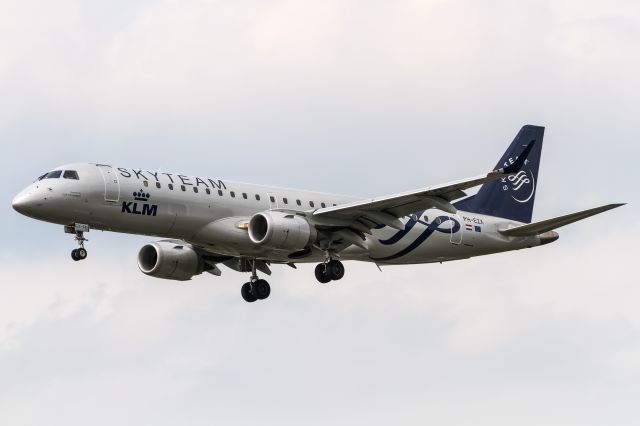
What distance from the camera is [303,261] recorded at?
5941 centimetres

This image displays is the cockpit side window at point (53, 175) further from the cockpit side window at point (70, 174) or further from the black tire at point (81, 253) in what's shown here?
the black tire at point (81, 253)

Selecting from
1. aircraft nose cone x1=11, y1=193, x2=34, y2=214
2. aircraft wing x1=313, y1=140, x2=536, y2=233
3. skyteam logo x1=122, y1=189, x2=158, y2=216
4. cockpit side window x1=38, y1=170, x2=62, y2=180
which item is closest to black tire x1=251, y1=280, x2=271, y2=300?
aircraft wing x1=313, y1=140, x2=536, y2=233

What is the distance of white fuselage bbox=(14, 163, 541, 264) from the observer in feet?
177

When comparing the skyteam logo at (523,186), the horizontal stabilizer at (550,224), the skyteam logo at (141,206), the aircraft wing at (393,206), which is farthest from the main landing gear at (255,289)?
the skyteam logo at (523,186)

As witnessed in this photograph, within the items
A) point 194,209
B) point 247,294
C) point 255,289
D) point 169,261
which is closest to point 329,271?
point 255,289

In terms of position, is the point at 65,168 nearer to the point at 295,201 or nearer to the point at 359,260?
the point at 295,201

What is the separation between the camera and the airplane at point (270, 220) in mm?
54031

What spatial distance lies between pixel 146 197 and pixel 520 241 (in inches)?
653

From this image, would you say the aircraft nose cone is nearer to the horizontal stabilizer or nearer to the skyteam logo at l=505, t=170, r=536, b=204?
the horizontal stabilizer

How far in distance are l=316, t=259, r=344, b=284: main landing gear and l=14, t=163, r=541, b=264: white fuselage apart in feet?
1.83

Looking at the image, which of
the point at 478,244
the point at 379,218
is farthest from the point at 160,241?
the point at 478,244

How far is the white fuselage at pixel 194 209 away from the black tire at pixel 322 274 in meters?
0.50

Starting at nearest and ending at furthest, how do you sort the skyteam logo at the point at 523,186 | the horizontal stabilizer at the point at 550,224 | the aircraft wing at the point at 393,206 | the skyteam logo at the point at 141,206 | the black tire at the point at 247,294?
1. the skyteam logo at the point at 141,206
2. the aircraft wing at the point at 393,206
3. the horizontal stabilizer at the point at 550,224
4. the black tire at the point at 247,294
5. the skyteam logo at the point at 523,186

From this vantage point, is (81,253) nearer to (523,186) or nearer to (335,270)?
(335,270)
